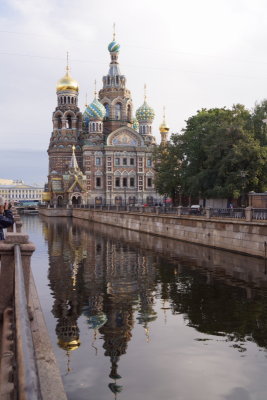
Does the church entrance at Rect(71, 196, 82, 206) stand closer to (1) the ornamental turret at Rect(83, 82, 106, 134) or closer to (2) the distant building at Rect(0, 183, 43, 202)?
(1) the ornamental turret at Rect(83, 82, 106, 134)

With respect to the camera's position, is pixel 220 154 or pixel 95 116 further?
pixel 95 116

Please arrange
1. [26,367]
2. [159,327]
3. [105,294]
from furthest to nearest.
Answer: [105,294], [159,327], [26,367]

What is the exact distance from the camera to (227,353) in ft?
31.5

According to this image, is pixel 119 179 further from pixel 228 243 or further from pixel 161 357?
pixel 161 357

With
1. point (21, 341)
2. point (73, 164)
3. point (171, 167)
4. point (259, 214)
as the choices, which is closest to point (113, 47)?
point (73, 164)

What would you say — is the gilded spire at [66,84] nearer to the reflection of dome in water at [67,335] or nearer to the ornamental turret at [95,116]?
the ornamental turret at [95,116]

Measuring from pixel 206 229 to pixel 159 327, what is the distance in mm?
17167

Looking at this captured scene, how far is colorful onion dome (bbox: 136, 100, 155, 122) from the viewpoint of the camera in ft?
294

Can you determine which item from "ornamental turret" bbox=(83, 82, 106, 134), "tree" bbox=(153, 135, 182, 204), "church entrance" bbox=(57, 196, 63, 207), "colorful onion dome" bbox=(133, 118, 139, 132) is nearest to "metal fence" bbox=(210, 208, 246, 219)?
"tree" bbox=(153, 135, 182, 204)

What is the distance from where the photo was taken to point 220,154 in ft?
108

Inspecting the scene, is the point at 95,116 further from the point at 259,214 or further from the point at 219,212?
the point at 259,214

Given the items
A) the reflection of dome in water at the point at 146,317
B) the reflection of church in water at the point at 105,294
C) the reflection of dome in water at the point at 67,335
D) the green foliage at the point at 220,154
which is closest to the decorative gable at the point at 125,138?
the green foliage at the point at 220,154

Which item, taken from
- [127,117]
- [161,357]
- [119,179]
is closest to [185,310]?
[161,357]

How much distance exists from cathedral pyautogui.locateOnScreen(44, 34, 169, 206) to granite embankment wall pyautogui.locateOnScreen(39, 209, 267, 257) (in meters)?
34.9
